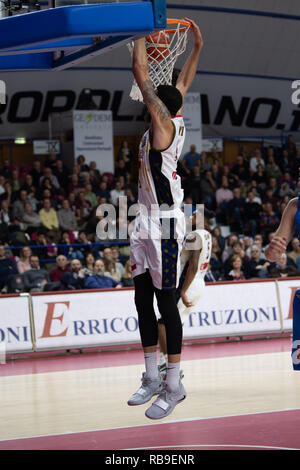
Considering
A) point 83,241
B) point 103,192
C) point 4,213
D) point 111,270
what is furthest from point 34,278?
point 103,192

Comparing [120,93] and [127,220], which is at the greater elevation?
[120,93]

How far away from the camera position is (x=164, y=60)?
260 inches

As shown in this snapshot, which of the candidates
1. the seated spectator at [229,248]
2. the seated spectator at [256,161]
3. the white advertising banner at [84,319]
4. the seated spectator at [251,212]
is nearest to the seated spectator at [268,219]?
the seated spectator at [251,212]

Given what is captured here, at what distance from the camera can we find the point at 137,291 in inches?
248

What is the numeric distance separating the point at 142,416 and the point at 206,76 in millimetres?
17153

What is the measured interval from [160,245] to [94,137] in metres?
14.0

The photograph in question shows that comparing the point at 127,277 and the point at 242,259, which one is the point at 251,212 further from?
the point at 127,277

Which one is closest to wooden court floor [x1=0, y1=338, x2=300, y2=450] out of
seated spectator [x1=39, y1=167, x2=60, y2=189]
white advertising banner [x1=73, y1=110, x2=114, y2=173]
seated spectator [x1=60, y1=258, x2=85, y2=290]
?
seated spectator [x1=60, y1=258, x2=85, y2=290]

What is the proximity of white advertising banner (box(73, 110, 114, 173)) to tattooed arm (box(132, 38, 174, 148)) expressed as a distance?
542 inches

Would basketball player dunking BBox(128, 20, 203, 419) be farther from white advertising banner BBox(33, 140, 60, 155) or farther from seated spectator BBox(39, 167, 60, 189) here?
white advertising banner BBox(33, 140, 60, 155)

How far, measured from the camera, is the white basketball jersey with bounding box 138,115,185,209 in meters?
6.20

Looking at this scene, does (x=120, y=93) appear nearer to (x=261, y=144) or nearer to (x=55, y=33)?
(x=261, y=144)
